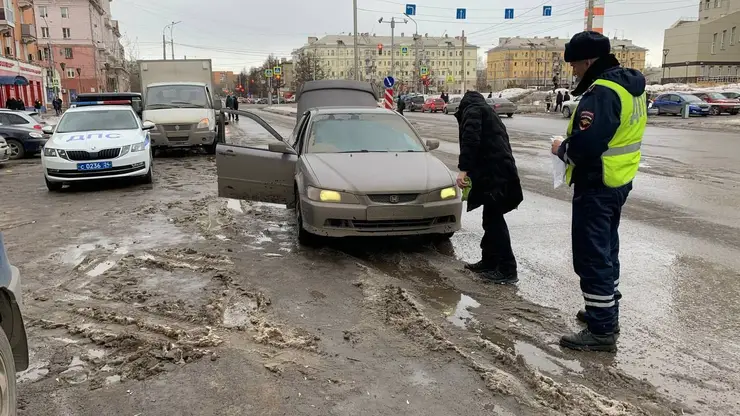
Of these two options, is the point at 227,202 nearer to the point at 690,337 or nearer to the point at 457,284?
the point at 457,284

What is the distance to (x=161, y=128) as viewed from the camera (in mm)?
15523

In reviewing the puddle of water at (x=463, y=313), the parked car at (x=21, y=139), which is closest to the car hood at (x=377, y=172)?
the puddle of water at (x=463, y=313)

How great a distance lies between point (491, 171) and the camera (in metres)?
5.43

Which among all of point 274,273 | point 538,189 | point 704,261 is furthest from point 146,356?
point 538,189

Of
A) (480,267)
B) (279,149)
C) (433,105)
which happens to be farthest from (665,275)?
(433,105)

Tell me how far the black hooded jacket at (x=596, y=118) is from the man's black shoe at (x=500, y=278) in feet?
5.55

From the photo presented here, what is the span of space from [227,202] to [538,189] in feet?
17.8

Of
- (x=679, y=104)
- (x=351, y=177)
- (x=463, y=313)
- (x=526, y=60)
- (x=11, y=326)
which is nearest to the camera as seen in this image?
(x=11, y=326)

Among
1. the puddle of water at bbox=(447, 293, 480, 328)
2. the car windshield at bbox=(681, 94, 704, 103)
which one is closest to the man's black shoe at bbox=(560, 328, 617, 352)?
the puddle of water at bbox=(447, 293, 480, 328)

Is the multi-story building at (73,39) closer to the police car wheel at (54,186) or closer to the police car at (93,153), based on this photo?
the police car at (93,153)

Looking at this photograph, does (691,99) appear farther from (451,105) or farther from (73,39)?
(73,39)

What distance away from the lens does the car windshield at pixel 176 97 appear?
54.5 feet

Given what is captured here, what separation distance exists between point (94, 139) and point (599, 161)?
9526 mm

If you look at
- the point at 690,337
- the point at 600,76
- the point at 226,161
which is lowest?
the point at 690,337
